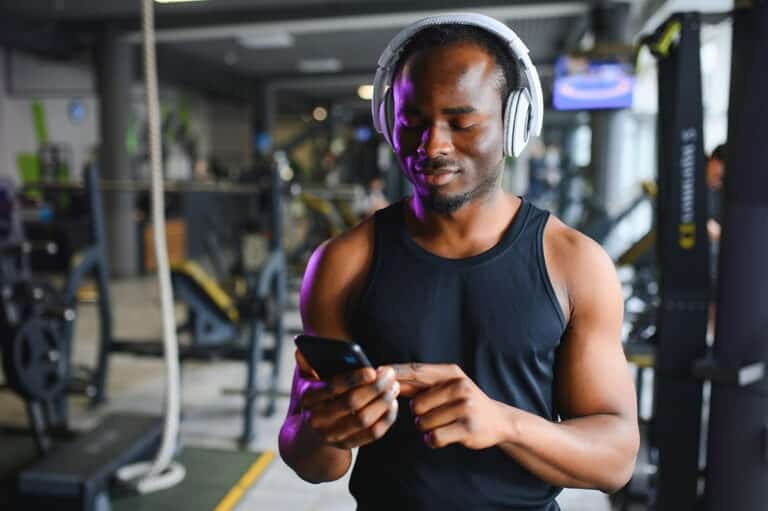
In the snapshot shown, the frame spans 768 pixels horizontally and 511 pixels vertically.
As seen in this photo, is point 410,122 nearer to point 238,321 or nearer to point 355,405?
point 355,405

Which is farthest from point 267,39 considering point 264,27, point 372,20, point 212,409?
point 212,409

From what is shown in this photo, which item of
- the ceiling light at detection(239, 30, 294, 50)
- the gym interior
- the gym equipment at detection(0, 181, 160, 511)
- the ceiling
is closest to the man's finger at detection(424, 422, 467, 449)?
the gym interior

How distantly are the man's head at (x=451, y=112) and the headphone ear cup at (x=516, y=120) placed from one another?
1 centimetres

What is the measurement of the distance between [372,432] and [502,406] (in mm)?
174

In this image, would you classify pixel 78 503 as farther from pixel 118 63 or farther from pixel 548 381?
pixel 118 63

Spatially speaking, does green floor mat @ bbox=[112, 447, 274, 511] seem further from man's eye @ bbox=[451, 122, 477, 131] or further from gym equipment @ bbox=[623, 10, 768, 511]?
man's eye @ bbox=[451, 122, 477, 131]

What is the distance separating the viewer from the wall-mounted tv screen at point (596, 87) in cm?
617

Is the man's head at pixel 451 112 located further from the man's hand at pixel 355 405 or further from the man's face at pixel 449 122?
the man's hand at pixel 355 405

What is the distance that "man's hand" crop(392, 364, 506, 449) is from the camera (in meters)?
0.78

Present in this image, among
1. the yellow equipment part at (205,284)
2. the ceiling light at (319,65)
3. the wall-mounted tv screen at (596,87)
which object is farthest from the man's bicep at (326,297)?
the ceiling light at (319,65)

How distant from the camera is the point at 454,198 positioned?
2.99 ft

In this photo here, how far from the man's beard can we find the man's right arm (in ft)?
0.43

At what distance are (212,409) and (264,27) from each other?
5.68 m

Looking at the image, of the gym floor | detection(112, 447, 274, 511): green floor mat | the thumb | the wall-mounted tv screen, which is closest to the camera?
the thumb
